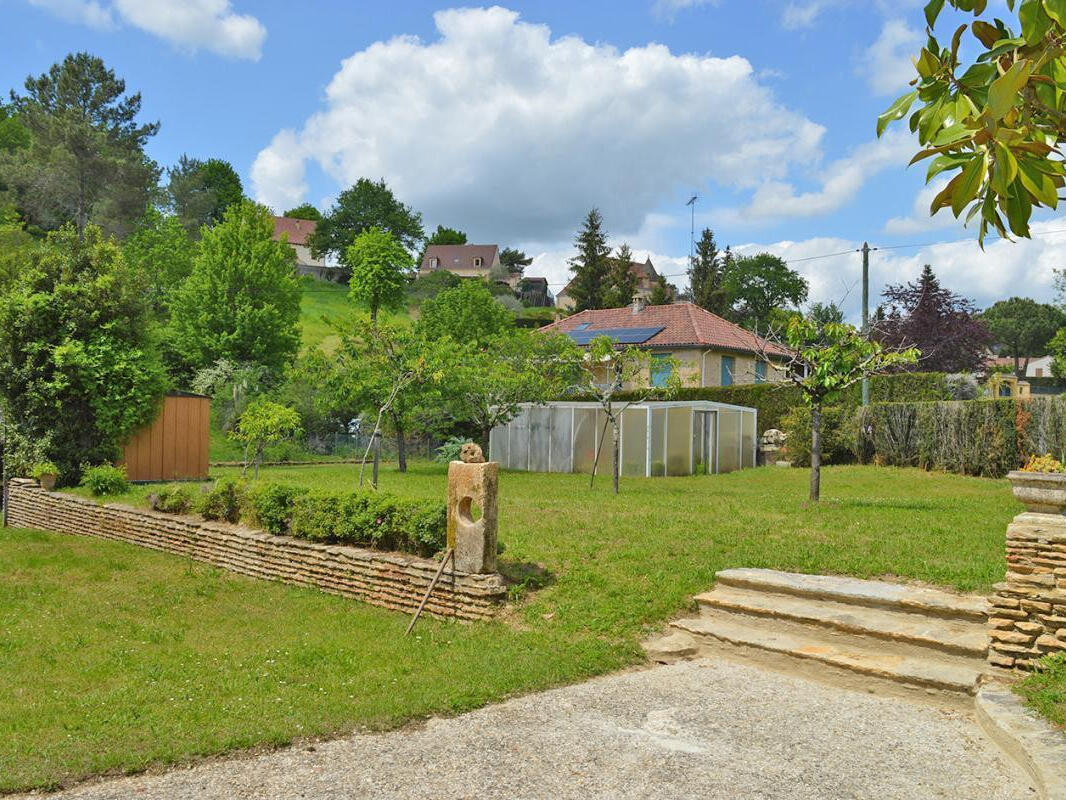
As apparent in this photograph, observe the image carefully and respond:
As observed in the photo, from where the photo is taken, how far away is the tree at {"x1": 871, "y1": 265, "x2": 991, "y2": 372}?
3594 centimetres

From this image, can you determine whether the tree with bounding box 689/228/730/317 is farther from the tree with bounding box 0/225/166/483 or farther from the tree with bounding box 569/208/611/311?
the tree with bounding box 0/225/166/483

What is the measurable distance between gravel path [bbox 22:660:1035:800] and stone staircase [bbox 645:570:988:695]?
34 centimetres

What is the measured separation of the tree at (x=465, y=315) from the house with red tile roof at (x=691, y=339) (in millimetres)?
4859

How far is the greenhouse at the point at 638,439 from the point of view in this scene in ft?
73.7

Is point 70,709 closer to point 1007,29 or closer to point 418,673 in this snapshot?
point 418,673

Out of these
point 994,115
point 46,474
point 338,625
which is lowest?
point 338,625

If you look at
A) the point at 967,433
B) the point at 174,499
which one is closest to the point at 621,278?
the point at 967,433

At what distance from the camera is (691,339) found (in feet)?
119

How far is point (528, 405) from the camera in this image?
25.0m

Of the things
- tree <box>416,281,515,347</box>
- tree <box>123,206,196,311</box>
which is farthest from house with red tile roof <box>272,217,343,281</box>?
tree <box>416,281,515,347</box>

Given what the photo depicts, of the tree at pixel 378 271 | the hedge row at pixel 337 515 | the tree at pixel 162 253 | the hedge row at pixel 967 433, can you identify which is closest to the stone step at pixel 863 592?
the hedge row at pixel 337 515

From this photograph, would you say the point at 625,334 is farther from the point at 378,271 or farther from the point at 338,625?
the point at 338,625

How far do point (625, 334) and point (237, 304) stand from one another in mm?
17580

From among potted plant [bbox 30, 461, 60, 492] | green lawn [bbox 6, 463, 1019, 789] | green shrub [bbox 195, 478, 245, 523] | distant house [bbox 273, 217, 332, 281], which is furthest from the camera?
distant house [bbox 273, 217, 332, 281]
